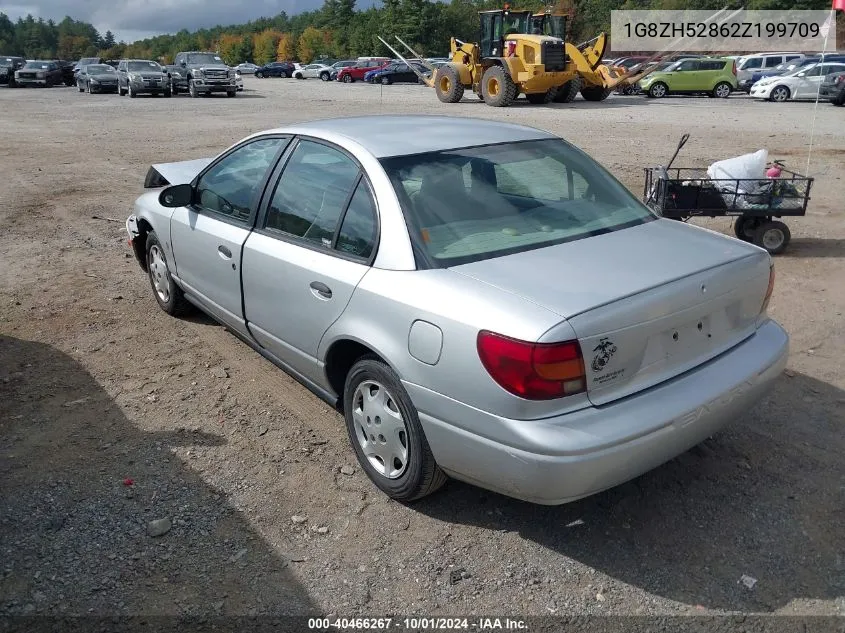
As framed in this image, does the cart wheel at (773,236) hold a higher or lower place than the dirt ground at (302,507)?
higher

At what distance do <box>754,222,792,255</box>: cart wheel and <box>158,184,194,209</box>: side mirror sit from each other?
17.4ft

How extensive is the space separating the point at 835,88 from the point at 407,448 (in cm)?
2618

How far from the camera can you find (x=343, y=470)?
12.1 feet

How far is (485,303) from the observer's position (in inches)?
110

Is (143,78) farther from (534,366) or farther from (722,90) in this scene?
(534,366)

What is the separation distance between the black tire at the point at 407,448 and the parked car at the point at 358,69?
4997cm

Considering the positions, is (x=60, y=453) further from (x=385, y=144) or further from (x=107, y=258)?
(x=107, y=258)

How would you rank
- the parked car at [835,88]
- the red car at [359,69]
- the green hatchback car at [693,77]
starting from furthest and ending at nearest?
the red car at [359,69] < the green hatchback car at [693,77] < the parked car at [835,88]

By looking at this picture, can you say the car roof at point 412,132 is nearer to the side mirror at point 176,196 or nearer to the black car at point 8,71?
the side mirror at point 176,196

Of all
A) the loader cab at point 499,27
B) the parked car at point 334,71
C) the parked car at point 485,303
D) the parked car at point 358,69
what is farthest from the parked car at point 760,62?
the parked car at point 485,303

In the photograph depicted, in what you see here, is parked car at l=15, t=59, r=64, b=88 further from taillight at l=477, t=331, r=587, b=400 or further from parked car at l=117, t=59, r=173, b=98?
taillight at l=477, t=331, r=587, b=400

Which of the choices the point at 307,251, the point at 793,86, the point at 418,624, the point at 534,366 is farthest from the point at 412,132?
the point at 793,86

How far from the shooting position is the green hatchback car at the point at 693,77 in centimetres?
3022

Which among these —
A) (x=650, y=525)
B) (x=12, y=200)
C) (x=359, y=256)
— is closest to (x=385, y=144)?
(x=359, y=256)
